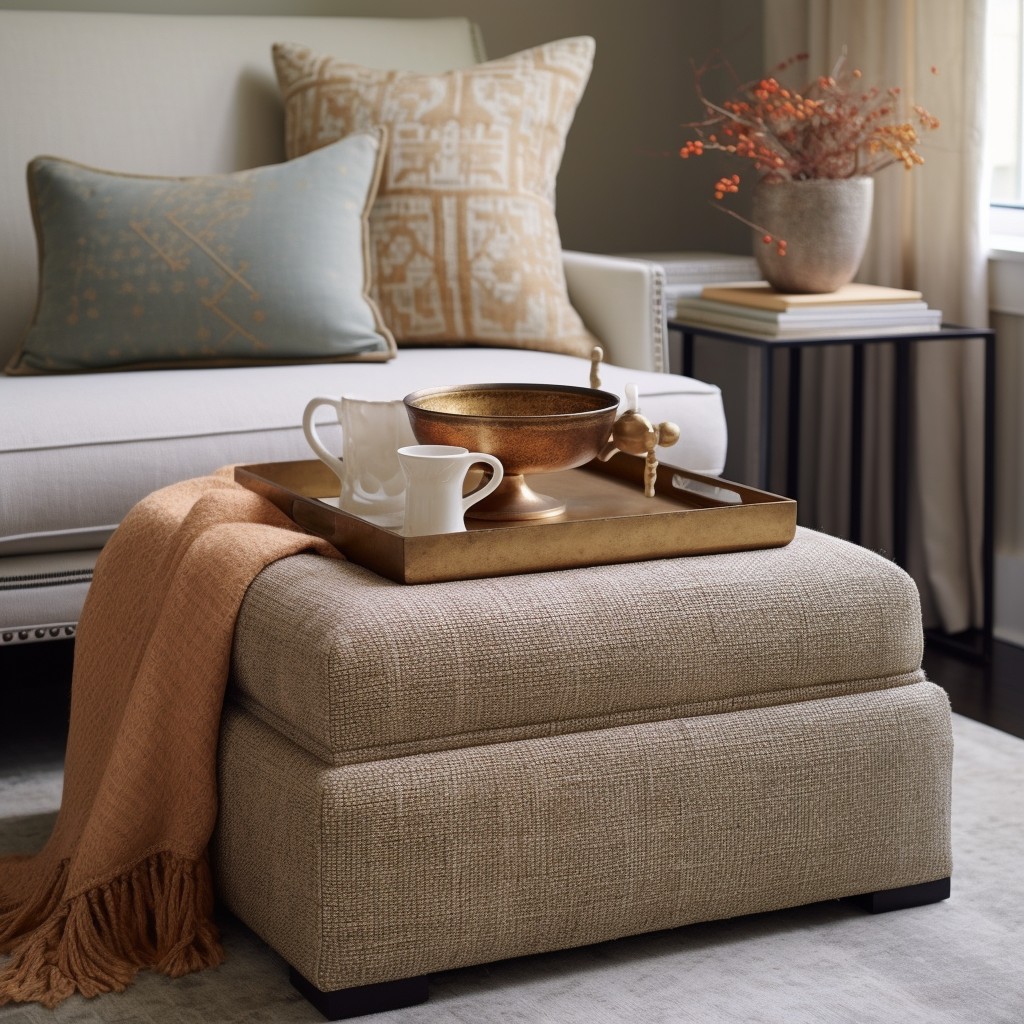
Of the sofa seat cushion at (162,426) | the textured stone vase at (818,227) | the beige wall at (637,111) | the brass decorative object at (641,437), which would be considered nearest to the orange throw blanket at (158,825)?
the brass decorative object at (641,437)

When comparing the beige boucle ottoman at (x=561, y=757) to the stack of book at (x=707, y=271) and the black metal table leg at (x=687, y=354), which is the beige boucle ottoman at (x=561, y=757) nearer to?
the black metal table leg at (x=687, y=354)

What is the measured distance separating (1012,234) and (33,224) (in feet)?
5.50

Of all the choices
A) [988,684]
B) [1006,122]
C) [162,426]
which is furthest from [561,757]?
[1006,122]

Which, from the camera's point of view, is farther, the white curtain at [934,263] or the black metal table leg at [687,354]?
the black metal table leg at [687,354]

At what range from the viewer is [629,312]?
264 cm

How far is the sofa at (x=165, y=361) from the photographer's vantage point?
204cm

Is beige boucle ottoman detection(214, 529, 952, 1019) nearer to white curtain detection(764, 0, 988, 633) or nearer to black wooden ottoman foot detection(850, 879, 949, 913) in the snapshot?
black wooden ottoman foot detection(850, 879, 949, 913)

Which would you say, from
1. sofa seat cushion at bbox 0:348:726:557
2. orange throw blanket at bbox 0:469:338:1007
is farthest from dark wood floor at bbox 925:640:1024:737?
orange throw blanket at bbox 0:469:338:1007

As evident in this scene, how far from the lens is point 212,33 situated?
2.81 meters

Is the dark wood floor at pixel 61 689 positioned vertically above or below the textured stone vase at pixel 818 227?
below

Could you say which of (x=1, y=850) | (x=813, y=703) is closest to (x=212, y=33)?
(x=1, y=850)

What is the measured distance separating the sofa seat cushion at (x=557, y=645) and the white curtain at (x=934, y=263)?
4.24ft

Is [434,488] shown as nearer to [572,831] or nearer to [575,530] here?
[575,530]

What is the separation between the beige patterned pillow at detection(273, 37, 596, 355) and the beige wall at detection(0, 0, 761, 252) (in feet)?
2.30
